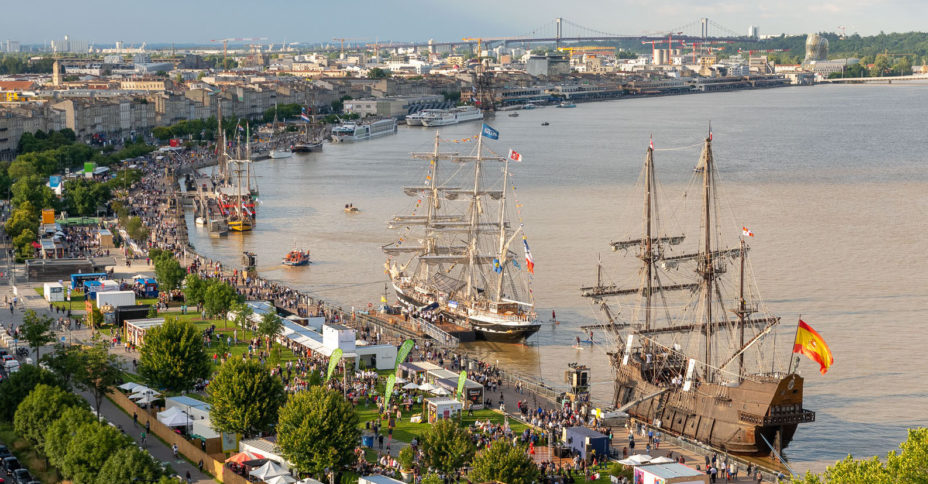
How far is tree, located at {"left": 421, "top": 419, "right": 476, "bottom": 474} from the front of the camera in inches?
735

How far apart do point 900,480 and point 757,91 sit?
179m

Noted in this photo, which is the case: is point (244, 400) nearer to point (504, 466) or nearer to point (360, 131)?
point (504, 466)

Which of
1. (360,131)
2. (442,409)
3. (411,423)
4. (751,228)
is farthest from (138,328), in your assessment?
(360,131)

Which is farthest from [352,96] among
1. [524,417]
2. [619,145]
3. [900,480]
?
[900,480]

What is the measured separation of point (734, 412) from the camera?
22422mm

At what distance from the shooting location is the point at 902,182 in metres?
60.6

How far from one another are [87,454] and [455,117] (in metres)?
98.5

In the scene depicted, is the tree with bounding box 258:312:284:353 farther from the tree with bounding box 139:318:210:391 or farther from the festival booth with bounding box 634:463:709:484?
the festival booth with bounding box 634:463:709:484

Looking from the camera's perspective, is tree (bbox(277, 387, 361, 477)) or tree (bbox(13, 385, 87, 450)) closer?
tree (bbox(277, 387, 361, 477))

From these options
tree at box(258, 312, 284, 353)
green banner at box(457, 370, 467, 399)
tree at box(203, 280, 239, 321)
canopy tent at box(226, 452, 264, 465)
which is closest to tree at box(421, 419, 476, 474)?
canopy tent at box(226, 452, 264, 465)

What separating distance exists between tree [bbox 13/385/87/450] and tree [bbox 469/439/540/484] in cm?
639

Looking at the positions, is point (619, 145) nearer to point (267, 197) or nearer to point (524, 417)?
point (267, 197)

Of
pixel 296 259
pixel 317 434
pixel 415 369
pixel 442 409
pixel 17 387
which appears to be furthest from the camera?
pixel 296 259

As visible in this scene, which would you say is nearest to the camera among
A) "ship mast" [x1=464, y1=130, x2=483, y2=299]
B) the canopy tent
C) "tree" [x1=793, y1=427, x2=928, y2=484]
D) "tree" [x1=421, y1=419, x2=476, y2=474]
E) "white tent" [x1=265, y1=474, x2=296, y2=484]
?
"tree" [x1=793, y1=427, x2=928, y2=484]
